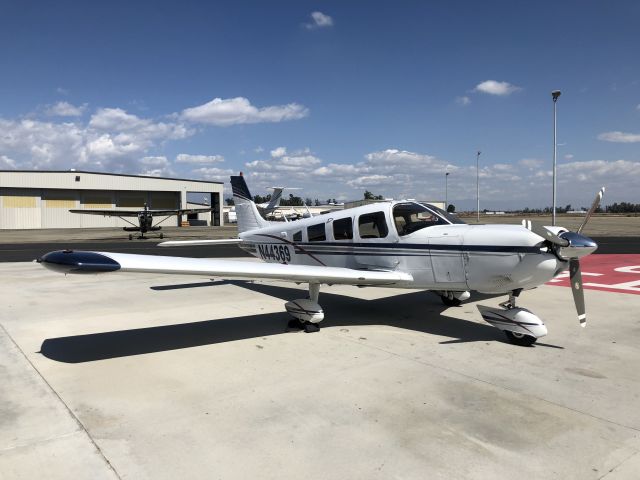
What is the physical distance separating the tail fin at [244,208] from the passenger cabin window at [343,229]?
3.79 m

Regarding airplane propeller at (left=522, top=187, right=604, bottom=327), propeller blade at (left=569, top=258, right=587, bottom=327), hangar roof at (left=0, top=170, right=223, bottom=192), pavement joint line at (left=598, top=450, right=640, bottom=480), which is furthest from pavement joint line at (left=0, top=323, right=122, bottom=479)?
hangar roof at (left=0, top=170, right=223, bottom=192)

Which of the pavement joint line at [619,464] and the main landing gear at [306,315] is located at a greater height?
the main landing gear at [306,315]

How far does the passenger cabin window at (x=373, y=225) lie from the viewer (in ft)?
24.9

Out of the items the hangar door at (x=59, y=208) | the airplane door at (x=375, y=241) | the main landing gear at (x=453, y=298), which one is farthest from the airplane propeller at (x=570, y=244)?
the hangar door at (x=59, y=208)

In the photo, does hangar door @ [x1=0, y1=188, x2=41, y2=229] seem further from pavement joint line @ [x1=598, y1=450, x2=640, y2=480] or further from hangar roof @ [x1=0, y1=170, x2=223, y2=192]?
pavement joint line @ [x1=598, y1=450, x2=640, y2=480]

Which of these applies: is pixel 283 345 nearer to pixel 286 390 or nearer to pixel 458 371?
pixel 286 390

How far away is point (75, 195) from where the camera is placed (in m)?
62.9

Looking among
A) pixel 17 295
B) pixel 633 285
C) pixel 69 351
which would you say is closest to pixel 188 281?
pixel 17 295

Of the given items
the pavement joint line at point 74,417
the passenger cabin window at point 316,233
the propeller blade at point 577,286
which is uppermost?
the passenger cabin window at point 316,233

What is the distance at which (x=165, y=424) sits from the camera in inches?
156

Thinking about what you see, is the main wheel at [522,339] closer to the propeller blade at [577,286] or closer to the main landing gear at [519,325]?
the main landing gear at [519,325]

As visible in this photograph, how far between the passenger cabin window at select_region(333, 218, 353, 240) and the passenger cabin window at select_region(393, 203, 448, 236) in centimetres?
97

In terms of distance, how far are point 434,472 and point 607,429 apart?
6.04 feet

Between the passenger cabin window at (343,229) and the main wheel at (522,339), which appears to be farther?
the passenger cabin window at (343,229)
